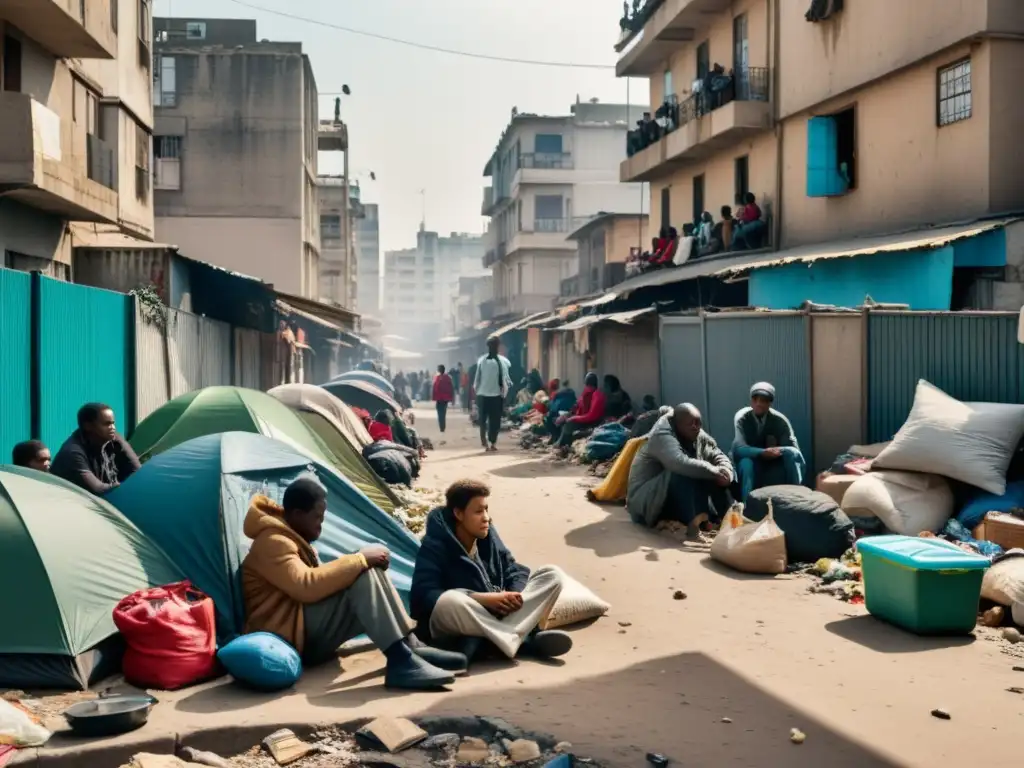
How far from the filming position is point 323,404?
1415 centimetres

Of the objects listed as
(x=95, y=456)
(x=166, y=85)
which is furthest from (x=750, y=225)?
(x=166, y=85)

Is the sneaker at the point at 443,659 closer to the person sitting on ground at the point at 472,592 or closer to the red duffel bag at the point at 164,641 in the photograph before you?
the person sitting on ground at the point at 472,592

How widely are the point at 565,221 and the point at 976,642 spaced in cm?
4613

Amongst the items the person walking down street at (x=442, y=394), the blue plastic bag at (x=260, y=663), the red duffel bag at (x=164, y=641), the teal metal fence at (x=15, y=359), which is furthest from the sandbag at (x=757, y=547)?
the person walking down street at (x=442, y=394)

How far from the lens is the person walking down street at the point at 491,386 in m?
19.0

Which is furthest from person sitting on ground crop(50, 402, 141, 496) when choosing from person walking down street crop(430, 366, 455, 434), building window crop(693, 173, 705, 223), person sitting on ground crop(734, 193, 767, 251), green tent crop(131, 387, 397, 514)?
building window crop(693, 173, 705, 223)

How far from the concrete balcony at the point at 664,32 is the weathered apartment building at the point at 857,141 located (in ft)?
0.23

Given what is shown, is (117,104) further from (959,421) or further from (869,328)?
(959,421)

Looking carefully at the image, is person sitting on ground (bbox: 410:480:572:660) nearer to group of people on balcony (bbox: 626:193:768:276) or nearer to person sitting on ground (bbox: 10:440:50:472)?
person sitting on ground (bbox: 10:440:50:472)

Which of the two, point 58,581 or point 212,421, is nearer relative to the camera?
point 58,581

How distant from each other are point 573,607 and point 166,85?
Answer: 32.3 m

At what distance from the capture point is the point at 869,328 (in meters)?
10.8

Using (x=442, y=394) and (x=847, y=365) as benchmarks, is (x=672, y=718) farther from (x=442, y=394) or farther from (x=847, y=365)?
(x=442, y=394)

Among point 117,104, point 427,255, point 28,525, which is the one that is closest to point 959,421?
point 28,525
